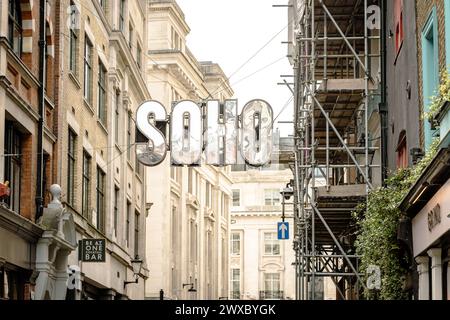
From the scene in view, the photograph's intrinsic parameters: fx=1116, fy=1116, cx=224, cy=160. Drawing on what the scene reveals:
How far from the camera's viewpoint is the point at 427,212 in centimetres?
1645

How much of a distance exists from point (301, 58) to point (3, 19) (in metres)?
9.56

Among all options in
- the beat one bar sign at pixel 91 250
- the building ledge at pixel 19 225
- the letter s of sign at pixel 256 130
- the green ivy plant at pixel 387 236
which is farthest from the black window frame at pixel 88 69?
the green ivy plant at pixel 387 236

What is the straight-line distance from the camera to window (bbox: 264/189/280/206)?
224 ft

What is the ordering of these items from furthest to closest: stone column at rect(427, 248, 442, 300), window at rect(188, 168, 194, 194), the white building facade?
the white building facade, window at rect(188, 168, 194, 194), stone column at rect(427, 248, 442, 300)

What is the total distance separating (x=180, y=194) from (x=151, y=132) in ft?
78.9

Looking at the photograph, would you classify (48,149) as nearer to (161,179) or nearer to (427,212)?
(427,212)

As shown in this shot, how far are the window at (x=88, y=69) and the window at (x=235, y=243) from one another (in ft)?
138

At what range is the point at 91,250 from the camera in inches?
1062

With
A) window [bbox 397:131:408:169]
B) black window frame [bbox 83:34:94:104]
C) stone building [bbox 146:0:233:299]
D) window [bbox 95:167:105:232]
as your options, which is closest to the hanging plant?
window [bbox 397:131:408:169]

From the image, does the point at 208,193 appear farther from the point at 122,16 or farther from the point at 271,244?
the point at 271,244

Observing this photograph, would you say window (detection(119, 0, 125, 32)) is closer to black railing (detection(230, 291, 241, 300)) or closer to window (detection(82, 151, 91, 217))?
window (detection(82, 151, 91, 217))

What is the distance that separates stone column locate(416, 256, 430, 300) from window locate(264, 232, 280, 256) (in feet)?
171

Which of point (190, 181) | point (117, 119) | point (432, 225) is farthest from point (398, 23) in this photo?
point (190, 181)

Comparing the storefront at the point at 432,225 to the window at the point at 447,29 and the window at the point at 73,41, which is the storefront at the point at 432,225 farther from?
the window at the point at 73,41
